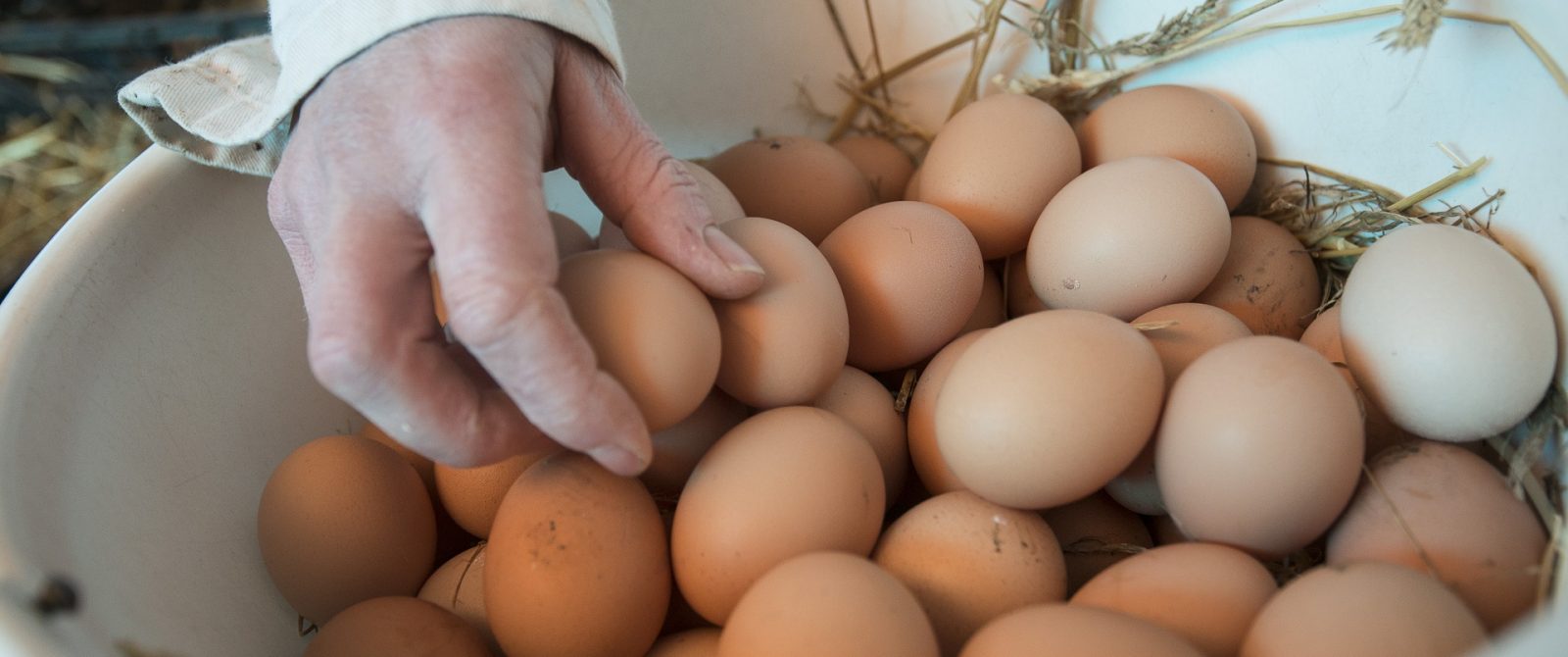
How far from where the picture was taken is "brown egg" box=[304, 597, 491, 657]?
0.76m

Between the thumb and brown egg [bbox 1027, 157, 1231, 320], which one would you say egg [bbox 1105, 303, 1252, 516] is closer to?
brown egg [bbox 1027, 157, 1231, 320]

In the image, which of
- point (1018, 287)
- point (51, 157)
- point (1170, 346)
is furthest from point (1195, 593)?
point (51, 157)

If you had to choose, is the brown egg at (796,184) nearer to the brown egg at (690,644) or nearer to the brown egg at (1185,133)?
the brown egg at (1185,133)

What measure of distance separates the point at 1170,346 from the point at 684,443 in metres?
0.41

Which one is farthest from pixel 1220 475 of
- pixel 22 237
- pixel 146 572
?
pixel 22 237

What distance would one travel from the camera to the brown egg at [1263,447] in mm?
703

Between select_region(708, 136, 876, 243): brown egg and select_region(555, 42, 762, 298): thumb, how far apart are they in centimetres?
24

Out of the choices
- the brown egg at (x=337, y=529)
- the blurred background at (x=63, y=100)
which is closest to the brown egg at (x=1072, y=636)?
the brown egg at (x=337, y=529)

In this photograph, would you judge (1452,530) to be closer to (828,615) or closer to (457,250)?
(828,615)

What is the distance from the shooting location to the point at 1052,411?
73 cm

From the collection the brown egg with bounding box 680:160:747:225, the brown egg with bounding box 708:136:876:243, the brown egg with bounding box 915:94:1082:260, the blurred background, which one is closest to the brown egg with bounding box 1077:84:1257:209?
the brown egg with bounding box 915:94:1082:260

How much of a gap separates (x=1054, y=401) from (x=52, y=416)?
72 cm

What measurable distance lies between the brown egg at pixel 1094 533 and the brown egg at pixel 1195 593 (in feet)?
0.39

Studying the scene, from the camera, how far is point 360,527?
857 mm
